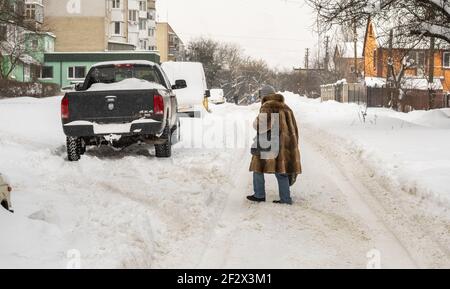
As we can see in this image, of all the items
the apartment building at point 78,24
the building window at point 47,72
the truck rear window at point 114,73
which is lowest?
the truck rear window at point 114,73

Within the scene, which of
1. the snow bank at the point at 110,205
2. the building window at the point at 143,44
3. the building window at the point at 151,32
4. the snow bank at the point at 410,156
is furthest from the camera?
the building window at the point at 151,32

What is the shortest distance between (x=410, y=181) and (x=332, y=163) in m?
3.03

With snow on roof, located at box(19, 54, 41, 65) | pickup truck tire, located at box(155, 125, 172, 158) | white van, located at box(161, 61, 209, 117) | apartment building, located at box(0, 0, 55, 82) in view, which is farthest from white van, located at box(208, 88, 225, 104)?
pickup truck tire, located at box(155, 125, 172, 158)

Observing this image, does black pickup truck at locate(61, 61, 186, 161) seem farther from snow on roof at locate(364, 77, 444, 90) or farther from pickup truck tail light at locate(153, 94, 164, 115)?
snow on roof at locate(364, 77, 444, 90)

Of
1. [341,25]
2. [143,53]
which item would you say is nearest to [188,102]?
[341,25]

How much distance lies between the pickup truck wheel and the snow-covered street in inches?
8.8

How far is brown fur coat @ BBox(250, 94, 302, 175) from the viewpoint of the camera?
724cm

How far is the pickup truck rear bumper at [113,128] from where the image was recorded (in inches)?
406

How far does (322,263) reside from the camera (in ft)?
16.0

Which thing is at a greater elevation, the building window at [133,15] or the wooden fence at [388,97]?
the building window at [133,15]

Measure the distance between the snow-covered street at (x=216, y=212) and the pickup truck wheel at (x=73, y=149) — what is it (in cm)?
22

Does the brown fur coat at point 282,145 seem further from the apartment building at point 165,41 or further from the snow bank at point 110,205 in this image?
the apartment building at point 165,41

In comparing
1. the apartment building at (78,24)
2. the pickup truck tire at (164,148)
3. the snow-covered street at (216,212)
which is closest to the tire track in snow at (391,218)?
the snow-covered street at (216,212)

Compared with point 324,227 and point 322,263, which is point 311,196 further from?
point 322,263
